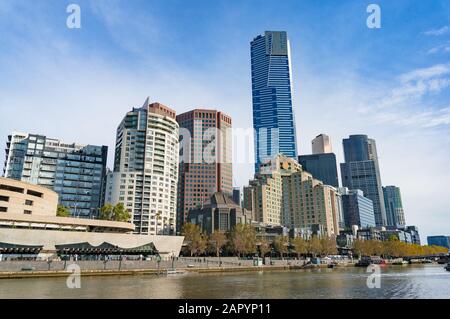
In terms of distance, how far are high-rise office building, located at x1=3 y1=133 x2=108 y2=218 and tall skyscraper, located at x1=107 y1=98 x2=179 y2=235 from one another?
855 inches

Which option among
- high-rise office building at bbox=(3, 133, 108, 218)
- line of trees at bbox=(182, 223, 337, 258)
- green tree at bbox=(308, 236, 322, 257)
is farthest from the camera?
high-rise office building at bbox=(3, 133, 108, 218)

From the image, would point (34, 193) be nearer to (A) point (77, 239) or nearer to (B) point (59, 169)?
(A) point (77, 239)

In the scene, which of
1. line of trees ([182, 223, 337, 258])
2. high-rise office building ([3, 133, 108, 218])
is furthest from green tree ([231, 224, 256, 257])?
high-rise office building ([3, 133, 108, 218])

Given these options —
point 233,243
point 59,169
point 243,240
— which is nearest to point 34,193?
point 233,243

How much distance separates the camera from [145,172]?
18100 centimetres

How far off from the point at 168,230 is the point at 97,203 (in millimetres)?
43982

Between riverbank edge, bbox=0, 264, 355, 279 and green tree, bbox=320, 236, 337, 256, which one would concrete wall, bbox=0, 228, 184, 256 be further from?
green tree, bbox=320, 236, 337, 256

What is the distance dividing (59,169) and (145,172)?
4920 centimetres

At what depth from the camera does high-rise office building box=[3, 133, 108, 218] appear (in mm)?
180875

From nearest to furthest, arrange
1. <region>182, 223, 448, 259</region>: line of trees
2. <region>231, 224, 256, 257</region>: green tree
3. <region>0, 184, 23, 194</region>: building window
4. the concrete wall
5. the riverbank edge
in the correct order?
the riverbank edge < the concrete wall < <region>0, 184, 23, 194</region>: building window < <region>182, 223, 448, 259</region>: line of trees < <region>231, 224, 256, 257</region>: green tree
